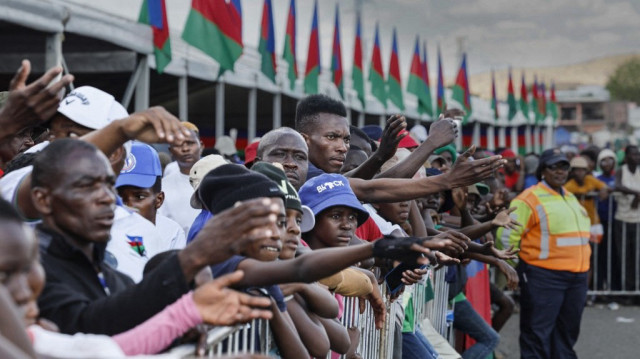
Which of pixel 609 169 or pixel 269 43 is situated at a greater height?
pixel 269 43

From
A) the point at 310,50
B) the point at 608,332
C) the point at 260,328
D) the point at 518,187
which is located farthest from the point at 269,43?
the point at 260,328

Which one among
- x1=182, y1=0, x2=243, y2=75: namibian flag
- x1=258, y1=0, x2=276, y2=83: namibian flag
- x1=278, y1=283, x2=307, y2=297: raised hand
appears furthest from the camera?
x1=258, y1=0, x2=276, y2=83: namibian flag

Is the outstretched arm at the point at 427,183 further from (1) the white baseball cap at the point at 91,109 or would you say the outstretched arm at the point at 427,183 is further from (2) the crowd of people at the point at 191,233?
(1) the white baseball cap at the point at 91,109

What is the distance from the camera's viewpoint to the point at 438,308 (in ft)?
24.2

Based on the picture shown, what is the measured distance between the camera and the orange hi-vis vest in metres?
8.78

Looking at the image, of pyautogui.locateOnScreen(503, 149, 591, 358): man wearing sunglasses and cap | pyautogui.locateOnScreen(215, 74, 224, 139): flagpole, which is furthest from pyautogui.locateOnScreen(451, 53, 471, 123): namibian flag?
pyautogui.locateOnScreen(503, 149, 591, 358): man wearing sunglasses and cap

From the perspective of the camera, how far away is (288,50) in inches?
639

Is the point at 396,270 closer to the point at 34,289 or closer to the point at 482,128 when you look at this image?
the point at 34,289

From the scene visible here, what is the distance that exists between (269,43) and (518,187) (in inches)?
190

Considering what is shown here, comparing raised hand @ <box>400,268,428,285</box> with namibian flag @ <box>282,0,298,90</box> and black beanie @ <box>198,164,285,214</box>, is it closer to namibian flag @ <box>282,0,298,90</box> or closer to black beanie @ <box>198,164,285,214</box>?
black beanie @ <box>198,164,285,214</box>

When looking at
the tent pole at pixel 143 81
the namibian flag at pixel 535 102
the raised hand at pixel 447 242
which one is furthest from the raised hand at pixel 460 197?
the namibian flag at pixel 535 102

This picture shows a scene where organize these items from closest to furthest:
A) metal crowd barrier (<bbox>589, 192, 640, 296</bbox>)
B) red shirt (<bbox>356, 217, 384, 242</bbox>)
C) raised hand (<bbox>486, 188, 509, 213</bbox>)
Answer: red shirt (<bbox>356, 217, 384, 242</bbox>)
raised hand (<bbox>486, 188, 509, 213</bbox>)
metal crowd barrier (<bbox>589, 192, 640, 296</bbox>)

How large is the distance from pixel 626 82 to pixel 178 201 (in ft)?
426

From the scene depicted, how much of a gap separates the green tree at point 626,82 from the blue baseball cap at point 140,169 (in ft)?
424
